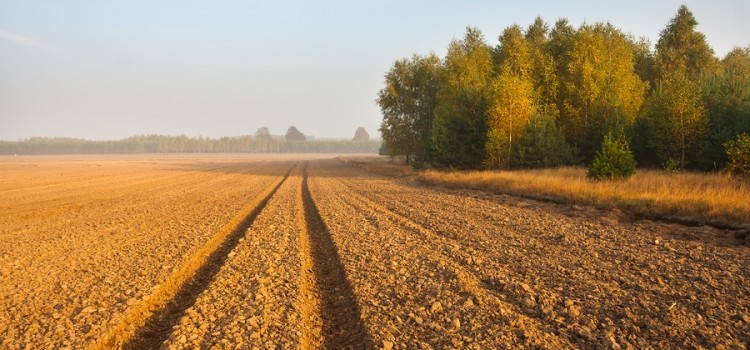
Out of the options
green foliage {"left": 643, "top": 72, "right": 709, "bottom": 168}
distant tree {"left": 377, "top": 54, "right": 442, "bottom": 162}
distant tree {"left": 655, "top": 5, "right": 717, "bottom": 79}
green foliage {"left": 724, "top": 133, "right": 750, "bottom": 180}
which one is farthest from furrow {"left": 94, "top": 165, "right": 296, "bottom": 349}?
distant tree {"left": 655, "top": 5, "right": 717, "bottom": 79}

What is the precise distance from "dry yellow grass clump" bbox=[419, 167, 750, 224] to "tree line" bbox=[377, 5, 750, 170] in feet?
15.0

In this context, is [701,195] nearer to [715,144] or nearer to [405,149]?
[715,144]

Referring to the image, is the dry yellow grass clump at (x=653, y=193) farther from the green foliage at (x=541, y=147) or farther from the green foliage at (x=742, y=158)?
the green foliage at (x=541, y=147)

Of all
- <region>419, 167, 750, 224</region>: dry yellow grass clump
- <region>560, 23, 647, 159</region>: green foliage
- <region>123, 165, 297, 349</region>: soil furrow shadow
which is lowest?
<region>123, 165, 297, 349</region>: soil furrow shadow

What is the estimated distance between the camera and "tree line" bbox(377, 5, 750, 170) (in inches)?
942

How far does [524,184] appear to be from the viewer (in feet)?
67.9

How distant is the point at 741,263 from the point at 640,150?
22.4m

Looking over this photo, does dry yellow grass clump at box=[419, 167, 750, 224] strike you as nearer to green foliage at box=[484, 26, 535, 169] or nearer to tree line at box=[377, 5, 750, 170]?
tree line at box=[377, 5, 750, 170]

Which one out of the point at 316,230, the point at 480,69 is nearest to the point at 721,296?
the point at 316,230

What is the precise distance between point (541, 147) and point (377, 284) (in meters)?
24.8

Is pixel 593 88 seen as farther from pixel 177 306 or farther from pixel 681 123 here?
pixel 177 306

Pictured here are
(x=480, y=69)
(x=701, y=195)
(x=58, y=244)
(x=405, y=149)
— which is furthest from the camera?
(x=405, y=149)

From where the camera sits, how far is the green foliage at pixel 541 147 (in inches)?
1142

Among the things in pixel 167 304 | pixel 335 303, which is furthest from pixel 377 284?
pixel 167 304
